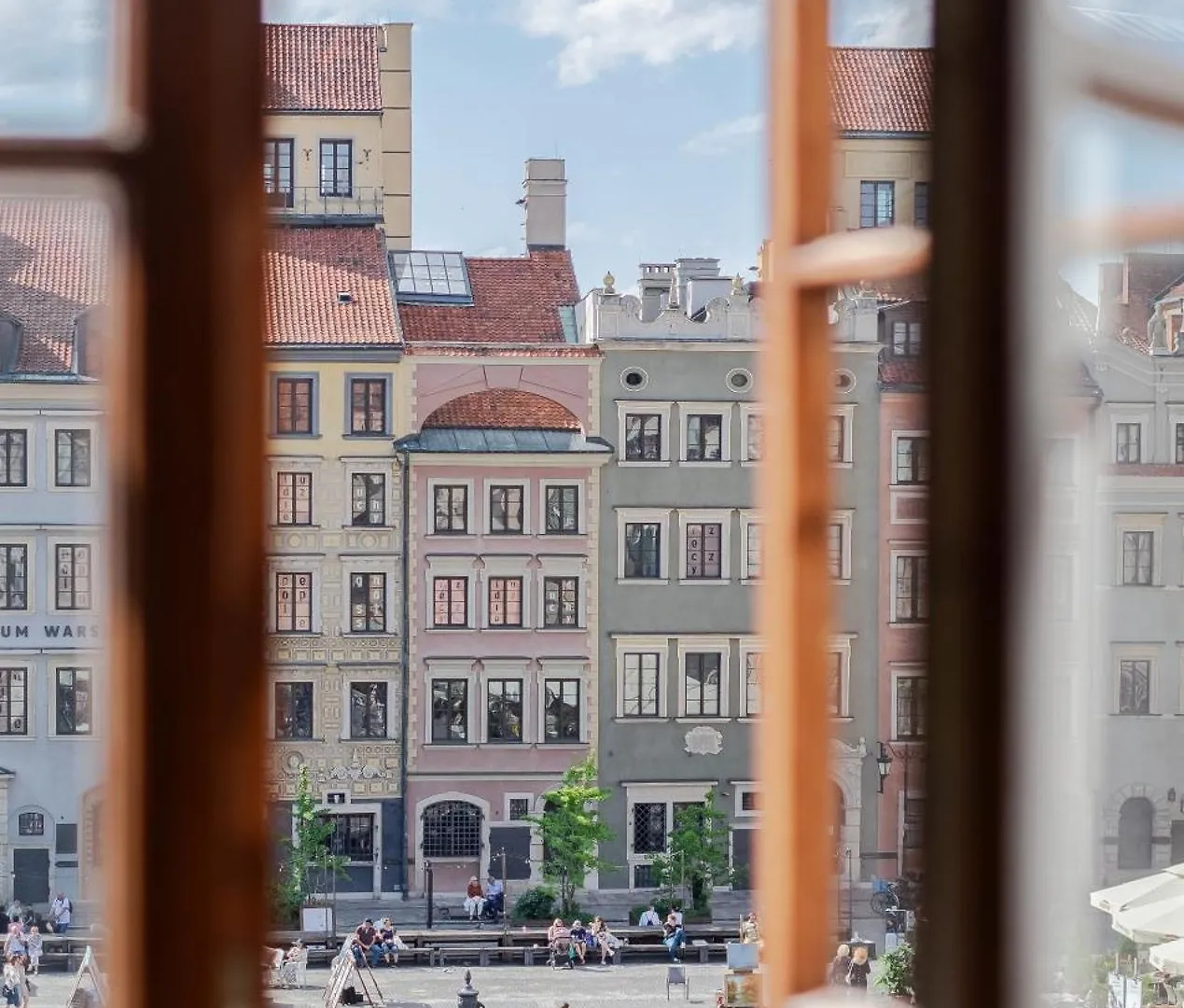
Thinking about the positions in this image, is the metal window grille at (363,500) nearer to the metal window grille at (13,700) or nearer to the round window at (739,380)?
the round window at (739,380)

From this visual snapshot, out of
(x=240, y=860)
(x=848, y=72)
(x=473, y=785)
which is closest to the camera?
(x=240, y=860)

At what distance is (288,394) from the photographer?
9.38m

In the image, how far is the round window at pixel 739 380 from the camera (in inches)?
372

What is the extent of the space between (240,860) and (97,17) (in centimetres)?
20

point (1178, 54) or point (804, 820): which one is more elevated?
point (1178, 54)

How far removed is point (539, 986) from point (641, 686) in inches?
85.2

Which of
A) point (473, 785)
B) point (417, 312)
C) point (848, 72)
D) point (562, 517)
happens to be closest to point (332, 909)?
point (473, 785)

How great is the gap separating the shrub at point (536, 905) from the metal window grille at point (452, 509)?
1930 millimetres

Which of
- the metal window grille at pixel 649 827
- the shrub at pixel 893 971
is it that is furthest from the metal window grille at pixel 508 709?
the shrub at pixel 893 971

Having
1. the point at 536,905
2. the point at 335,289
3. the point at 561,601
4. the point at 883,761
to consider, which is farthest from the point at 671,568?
the point at 883,761

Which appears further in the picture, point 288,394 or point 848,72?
point 288,394

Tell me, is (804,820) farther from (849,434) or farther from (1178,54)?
(849,434)

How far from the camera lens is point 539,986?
7.78 m

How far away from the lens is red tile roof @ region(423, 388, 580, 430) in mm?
9367
